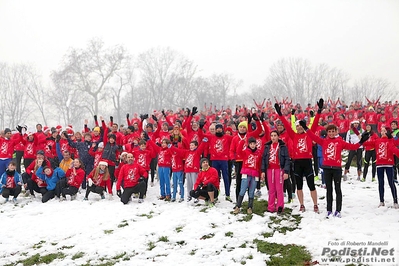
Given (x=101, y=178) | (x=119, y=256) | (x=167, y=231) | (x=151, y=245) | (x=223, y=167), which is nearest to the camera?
(x=119, y=256)

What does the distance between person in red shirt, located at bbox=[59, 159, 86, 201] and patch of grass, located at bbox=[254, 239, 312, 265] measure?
670 cm

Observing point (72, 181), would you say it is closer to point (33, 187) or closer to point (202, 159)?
point (33, 187)

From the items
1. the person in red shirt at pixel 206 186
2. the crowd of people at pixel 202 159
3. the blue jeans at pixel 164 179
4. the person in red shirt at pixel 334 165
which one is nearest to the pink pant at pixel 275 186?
the crowd of people at pixel 202 159

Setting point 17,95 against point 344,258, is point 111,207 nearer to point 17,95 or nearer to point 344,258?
point 344,258

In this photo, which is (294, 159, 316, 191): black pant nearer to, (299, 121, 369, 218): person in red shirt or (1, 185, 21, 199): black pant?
(299, 121, 369, 218): person in red shirt

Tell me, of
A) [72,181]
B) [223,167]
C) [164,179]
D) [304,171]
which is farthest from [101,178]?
[304,171]

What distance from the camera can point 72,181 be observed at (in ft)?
35.7

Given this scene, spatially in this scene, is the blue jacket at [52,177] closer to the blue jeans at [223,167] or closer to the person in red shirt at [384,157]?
the blue jeans at [223,167]

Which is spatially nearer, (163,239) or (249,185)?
(163,239)

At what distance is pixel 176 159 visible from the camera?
1020 cm

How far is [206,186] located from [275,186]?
6.30 ft

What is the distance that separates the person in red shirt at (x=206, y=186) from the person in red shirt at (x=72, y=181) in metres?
4.09

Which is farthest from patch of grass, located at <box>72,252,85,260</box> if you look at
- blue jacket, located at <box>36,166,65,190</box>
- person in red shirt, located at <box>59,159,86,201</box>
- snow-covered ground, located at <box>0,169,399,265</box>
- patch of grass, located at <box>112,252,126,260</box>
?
blue jacket, located at <box>36,166,65,190</box>

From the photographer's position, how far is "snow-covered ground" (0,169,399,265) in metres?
6.12
